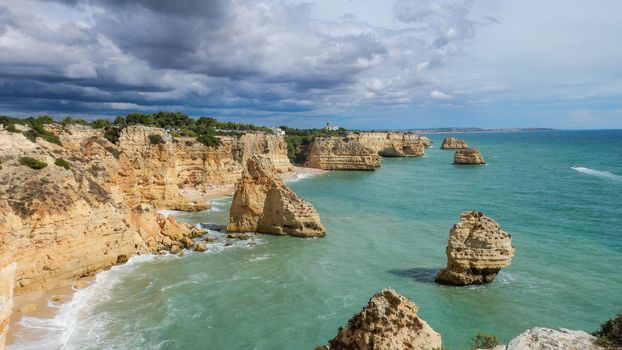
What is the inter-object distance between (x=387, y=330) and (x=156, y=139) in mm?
39222

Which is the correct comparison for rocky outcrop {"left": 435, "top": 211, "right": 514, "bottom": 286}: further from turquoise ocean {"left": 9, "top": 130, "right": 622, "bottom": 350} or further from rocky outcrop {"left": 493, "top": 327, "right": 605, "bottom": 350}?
rocky outcrop {"left": 493, "top": 327, "right": 605, "bottom": 350}

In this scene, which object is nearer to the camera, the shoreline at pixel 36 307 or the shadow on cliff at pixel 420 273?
the shoreline at pixel 36 307

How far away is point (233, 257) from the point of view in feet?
96.3

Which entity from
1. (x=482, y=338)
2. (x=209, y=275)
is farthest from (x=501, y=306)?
(x=209, y=275)

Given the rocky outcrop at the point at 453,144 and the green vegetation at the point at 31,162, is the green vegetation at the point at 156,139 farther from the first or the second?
the rocky outcrop at the point at 453,144

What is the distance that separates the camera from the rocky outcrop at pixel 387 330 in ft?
34.8

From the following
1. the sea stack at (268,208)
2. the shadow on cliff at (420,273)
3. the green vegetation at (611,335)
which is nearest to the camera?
the green vegetation at (611,335)

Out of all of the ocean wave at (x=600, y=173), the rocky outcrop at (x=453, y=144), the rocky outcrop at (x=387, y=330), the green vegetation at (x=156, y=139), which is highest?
the green vegetation at (x=156, y=139)

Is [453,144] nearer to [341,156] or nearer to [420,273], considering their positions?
[341,156]

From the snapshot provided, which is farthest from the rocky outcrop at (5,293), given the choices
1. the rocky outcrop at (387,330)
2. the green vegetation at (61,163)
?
the green vegetation at (61,163)

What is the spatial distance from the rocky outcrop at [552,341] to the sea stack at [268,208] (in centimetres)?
2417

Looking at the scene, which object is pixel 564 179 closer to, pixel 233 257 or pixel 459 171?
pixel 459 171

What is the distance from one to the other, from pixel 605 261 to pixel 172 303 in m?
25.8

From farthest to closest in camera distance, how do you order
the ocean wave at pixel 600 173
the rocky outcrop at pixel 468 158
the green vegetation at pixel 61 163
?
the rocky outcrop at pixel 468 158 → the ocean wave at pixel 600 173 → the green vegetation at pixel 61 163
